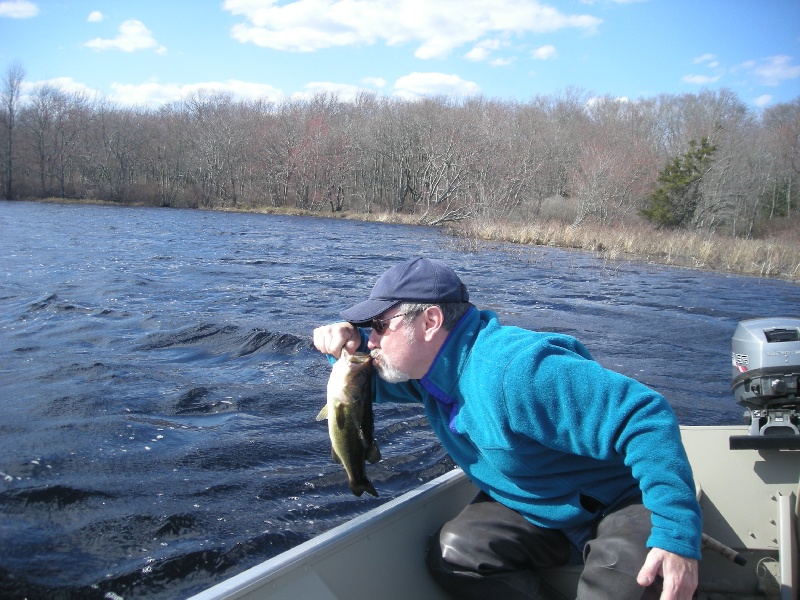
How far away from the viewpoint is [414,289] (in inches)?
102

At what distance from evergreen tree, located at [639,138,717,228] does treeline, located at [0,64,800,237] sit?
7.7 inches

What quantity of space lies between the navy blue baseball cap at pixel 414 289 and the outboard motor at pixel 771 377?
1.99 meters

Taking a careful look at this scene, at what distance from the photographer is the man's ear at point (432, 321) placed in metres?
2.59

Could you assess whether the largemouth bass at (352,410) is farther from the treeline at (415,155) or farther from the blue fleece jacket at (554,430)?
the treeline at (415,155)

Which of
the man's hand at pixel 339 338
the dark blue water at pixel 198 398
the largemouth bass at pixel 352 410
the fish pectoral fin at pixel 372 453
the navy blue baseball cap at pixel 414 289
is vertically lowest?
the dark blue water at pixel 198 398

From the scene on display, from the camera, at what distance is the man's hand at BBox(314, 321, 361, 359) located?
9.30 ft

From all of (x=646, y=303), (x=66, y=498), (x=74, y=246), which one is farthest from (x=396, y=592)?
(x=74, y=246)

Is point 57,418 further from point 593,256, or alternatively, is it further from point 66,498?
point 593,256

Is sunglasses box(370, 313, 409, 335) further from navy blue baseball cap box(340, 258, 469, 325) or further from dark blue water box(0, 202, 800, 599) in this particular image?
dark blue water box(0, 202, 800, 599)

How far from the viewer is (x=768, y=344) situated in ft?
12.3

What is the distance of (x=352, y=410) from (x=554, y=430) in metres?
0.86

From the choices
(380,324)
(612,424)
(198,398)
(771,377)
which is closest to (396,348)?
(380,324)

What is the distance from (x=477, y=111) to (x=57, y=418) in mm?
56835

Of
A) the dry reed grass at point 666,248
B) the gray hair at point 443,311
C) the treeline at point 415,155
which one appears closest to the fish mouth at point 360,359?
the gray hair at point 443,311
